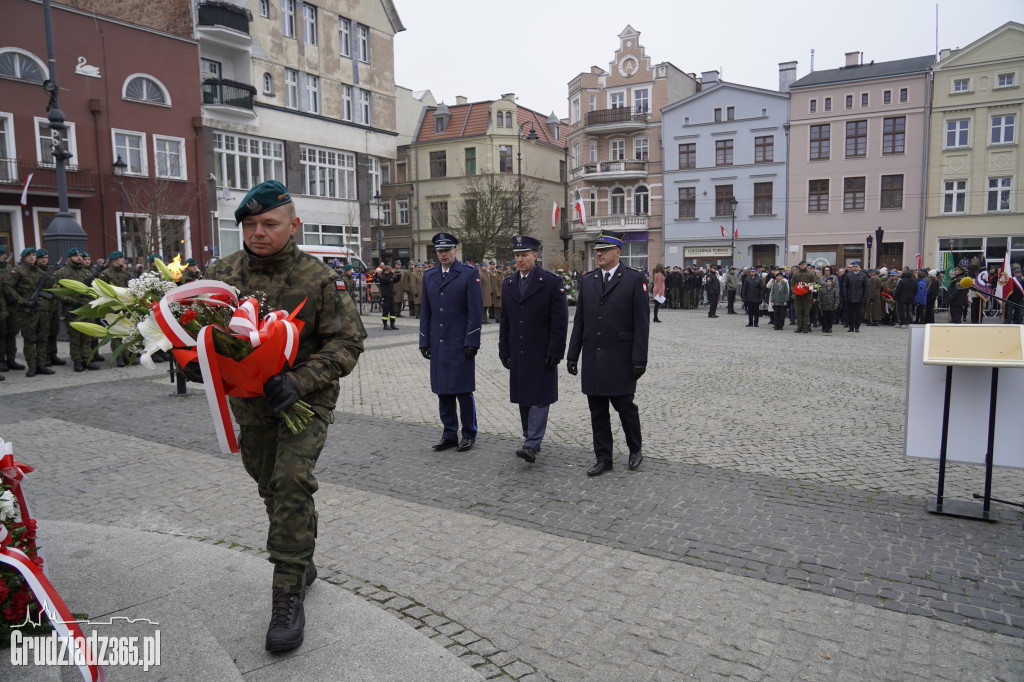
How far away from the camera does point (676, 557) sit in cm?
438

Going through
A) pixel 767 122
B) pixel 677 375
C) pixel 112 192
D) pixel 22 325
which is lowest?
pixel 677 375

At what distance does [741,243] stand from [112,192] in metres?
37.2

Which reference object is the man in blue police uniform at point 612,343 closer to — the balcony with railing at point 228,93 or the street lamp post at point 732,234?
the balcony with railing at point 228,93

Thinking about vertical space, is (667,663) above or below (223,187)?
below

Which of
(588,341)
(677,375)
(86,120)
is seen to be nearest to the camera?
(588,341)

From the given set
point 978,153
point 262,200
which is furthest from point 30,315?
point 978,153

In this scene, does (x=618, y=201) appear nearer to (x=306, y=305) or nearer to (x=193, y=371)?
(x=306, y=305)

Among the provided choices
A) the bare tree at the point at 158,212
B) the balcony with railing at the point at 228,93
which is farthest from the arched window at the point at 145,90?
the bare tree at the point at 158,212

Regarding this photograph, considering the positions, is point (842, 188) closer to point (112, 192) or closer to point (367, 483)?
point (112, 192)

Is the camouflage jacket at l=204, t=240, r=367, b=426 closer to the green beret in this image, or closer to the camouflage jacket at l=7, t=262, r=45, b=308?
the green beret

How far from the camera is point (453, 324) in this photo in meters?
7.14

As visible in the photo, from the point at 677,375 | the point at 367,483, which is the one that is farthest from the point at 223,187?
the point at 367,483

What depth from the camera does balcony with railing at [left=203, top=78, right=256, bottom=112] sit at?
32906 mm

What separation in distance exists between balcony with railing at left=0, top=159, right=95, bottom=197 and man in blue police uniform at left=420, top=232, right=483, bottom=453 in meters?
25.2
